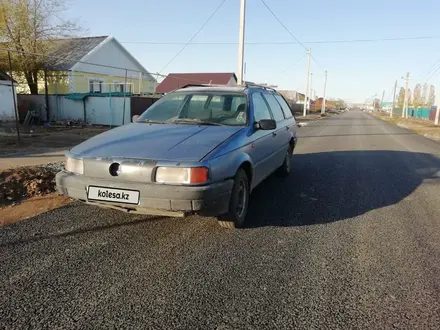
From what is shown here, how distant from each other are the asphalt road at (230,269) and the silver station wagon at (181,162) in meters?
0.46

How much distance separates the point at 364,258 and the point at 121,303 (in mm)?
2324

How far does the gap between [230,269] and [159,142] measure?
154 cm

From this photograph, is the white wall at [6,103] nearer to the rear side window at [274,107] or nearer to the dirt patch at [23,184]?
the dirt patch at [23,184]

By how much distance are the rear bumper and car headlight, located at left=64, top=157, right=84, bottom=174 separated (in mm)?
78

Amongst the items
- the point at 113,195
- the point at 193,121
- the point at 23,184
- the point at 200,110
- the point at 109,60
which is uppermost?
the point at 109,60

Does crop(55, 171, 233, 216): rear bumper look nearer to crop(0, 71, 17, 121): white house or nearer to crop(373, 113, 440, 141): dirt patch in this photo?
crop(0, 71, 17, 121): white house

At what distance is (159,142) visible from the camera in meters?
3.71

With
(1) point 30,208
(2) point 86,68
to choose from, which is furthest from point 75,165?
(2) point 86,68

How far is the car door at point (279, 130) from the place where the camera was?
5727 mm

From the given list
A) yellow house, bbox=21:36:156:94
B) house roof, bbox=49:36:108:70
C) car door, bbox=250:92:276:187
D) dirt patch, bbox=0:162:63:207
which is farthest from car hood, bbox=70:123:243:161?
house roof, bbox=49:36:108:70

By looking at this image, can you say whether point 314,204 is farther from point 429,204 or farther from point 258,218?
point 429,204

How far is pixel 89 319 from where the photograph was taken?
7.58 feet

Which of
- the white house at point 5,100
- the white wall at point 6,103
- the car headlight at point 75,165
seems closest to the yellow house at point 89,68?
the white house at point 5,100

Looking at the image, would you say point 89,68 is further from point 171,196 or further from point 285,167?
point 171,196
